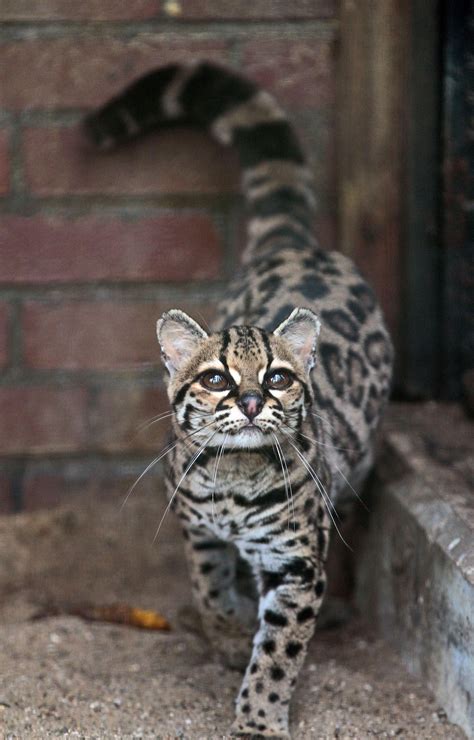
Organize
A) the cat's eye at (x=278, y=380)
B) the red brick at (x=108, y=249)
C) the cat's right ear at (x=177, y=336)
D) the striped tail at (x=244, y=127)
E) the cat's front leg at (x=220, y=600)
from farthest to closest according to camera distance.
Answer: the red brick at (x=108, y=249)
the striped tail at (x=244, y=127)
the cat's front leg at (x=220, y=600)
the cat's right ear at (x=177, y=336)
the cat's eye at (x=278, y=380)

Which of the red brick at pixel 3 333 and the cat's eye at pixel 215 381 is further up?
the cat's eye at pixel 215 381

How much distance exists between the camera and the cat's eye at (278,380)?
2689 mm

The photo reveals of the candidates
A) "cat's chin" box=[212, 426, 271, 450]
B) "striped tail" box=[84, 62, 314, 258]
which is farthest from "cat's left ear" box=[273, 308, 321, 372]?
"striped tail" box=[84, 62, 314, 258]

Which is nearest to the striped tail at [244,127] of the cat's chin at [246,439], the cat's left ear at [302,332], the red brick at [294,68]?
the red brick at [294,68]

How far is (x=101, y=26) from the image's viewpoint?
13.1 feet

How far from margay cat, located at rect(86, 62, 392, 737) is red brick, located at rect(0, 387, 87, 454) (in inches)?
33.1

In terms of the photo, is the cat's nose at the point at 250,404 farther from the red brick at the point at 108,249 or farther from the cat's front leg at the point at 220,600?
the red brick at the point at 108,249

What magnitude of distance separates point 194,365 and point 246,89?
1.52 meters

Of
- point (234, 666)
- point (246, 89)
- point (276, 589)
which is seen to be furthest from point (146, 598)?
point (246, 89)

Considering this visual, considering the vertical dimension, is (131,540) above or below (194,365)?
below

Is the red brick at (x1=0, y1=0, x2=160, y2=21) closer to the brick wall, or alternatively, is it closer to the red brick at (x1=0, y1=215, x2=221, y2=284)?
the brick wall

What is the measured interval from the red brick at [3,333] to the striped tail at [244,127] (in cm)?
72

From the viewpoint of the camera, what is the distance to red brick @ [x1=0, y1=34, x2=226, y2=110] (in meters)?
3.98

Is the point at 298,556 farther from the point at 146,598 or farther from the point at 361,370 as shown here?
the point at 146,598
